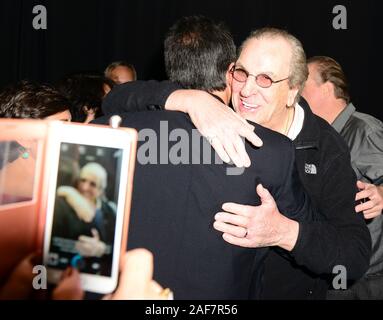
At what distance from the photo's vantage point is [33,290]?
1.01m

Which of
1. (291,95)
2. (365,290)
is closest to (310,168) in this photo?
(291,95)

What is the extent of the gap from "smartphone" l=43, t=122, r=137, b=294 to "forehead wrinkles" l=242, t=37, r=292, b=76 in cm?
69

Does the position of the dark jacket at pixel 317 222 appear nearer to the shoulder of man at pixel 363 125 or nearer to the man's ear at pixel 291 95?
the man's ear at pixel 291 95

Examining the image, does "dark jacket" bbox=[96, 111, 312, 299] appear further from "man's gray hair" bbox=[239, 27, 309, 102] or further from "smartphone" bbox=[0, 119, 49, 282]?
"man's gray hair" bbox=[239, 27, 309, 102]

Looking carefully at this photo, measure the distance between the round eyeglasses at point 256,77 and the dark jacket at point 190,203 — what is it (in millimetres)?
422

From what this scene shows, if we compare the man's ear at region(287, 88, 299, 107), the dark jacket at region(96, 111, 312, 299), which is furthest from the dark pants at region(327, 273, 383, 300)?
the dark jacket at region(96, 111, 312, 299)

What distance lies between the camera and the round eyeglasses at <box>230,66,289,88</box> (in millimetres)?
1596

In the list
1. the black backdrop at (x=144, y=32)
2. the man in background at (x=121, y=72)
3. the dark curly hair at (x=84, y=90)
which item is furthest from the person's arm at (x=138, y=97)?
the black backdrop at (x=144, y=32)

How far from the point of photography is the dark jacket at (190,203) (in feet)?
3.92

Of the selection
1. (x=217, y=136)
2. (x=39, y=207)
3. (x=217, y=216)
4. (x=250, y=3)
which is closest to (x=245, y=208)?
(x=217, y=216)

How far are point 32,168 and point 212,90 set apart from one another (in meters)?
0.56

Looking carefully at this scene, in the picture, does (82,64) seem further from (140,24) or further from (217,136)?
(217,136)
